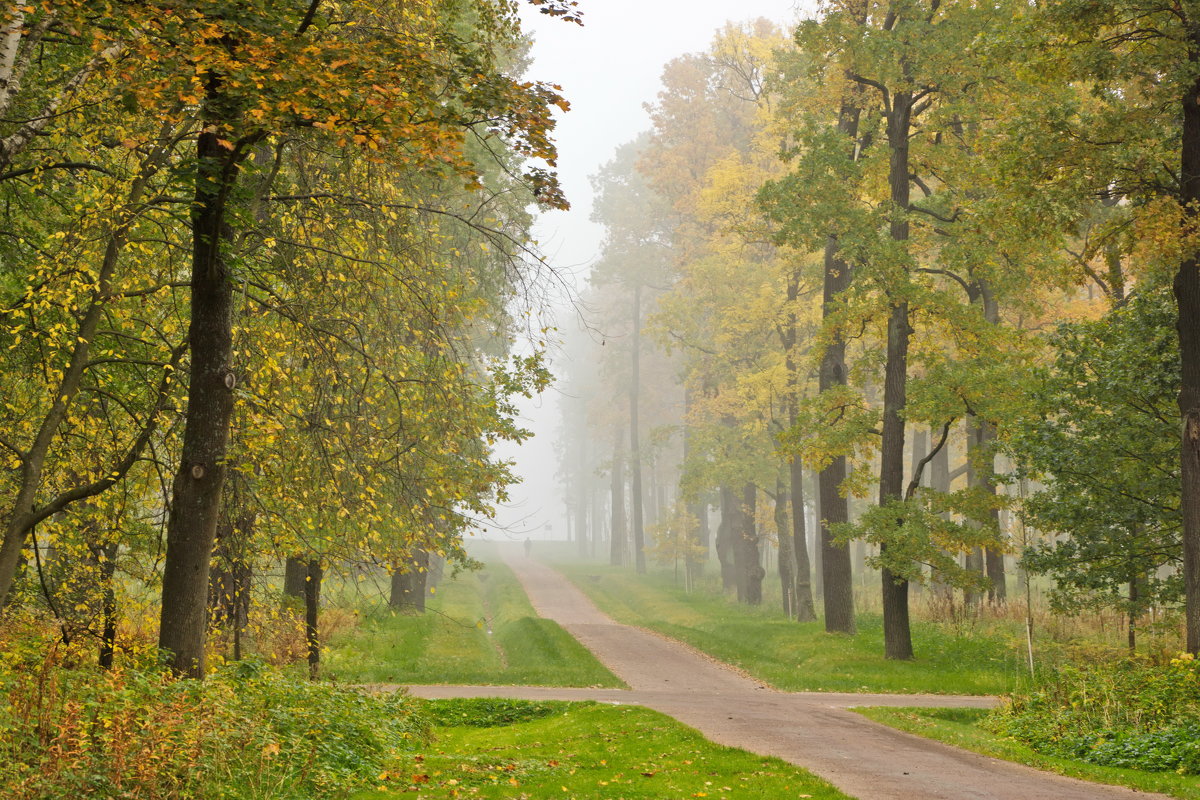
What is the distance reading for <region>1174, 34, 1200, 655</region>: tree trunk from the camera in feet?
39.0

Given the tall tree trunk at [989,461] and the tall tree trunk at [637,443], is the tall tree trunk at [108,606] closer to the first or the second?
the tall tree trunk at [989,461]

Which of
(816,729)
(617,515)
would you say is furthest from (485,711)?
(617,515)

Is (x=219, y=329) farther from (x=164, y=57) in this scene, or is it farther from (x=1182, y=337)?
(x=1182, y=337)

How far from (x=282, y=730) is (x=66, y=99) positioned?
18.8 feet

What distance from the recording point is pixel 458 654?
70.2 ft

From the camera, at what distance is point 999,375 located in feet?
53.7

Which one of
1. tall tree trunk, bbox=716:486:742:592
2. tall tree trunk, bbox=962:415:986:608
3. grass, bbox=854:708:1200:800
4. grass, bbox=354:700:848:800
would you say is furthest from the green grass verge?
tall tree trunk, bbox=716:486:742:592

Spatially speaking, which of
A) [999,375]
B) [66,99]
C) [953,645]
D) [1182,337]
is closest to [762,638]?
[953,645]

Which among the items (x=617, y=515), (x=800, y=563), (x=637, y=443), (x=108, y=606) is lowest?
(x=800, y=563)

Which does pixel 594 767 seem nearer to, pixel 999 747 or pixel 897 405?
pixel 999 747

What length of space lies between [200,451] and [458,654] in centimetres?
1430

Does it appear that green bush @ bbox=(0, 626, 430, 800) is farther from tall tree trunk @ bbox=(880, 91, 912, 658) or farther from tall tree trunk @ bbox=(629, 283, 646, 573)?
tall tree trunk @ bbox=(629, 283, 646, 573)

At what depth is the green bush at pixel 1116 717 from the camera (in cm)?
1008

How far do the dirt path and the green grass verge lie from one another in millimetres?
581
